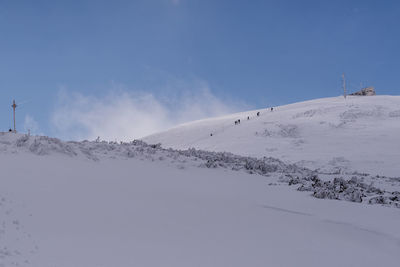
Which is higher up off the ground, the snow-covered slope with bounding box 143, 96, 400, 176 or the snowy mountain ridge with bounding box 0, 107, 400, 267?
the snow-covered slope with bounding box 143, 96, 400, 176

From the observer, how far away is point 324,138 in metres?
35.1

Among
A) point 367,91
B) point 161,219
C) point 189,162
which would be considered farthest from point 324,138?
point 367,91

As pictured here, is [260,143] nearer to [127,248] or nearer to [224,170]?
[224,170]

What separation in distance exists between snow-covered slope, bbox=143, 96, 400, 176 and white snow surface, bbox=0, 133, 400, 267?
13074 mm

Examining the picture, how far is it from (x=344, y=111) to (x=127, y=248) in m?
49.0

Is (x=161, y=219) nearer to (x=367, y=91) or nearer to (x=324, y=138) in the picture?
(x=324, y=138)

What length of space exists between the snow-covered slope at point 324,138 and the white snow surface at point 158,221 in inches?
515

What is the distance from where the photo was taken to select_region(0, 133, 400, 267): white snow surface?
173 inches

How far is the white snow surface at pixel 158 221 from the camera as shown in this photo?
4402 millimetres

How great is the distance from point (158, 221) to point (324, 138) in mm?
32321

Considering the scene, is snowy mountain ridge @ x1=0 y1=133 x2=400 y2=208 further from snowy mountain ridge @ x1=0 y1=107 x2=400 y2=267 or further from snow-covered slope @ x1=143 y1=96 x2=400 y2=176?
snow-covered slope @ x1=143 y1=96 x2=400 y2=176

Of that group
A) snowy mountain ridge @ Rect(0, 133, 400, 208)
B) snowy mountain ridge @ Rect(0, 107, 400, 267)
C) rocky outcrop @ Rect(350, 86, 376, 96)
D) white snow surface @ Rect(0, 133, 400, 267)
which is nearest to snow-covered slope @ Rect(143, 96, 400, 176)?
snowy mountain ridge @ Rect(0, 133, 400, 208)

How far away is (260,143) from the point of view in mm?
35188

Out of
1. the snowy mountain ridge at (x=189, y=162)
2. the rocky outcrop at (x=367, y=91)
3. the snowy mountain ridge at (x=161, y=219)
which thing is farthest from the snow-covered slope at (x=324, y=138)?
the rocky outcrop at (x=367, y=91)
